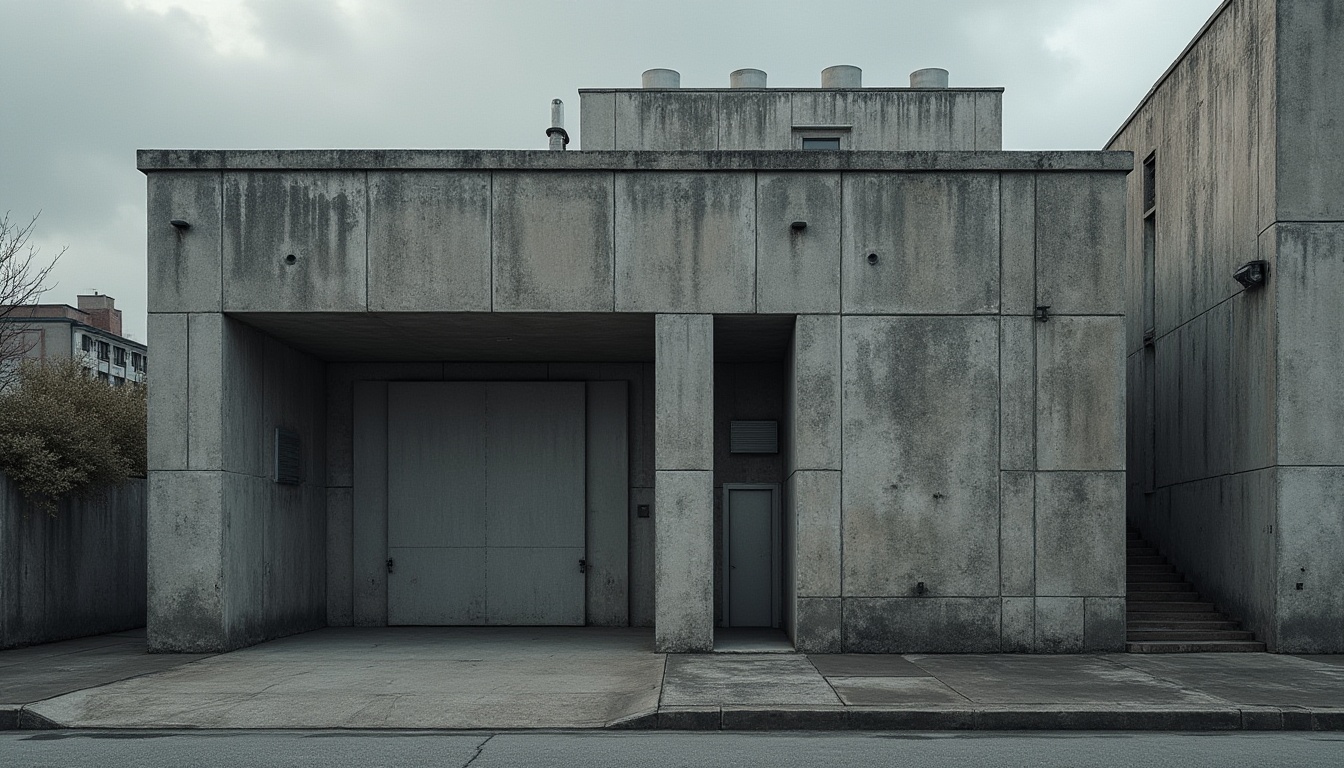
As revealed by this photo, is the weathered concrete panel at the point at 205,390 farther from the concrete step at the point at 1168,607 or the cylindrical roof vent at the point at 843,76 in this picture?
the cylindrical roof vent at the point at 843,76

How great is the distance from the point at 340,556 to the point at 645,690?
338 inches

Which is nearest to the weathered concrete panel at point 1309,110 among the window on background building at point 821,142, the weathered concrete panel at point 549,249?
the weathered concrete panel at point 549,249

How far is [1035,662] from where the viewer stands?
44.2 feet

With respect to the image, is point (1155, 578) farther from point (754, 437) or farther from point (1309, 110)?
point (1309, 110)

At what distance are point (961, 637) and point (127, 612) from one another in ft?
42.1

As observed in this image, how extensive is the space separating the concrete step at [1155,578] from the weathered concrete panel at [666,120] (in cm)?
1206

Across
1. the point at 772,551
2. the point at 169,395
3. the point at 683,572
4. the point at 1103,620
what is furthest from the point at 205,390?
the point at 1103,620

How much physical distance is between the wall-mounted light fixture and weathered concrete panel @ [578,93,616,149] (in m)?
13.2

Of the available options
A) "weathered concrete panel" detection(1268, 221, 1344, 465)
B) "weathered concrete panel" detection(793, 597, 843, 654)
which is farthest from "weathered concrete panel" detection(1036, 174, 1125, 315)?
"weathered concrete panel" detection(793, 597, 843, 654)

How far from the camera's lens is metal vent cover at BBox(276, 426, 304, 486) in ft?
53.5

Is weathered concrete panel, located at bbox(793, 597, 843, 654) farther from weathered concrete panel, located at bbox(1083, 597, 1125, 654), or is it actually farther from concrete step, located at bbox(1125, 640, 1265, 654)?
concrete step, located at bbox(1125, 640, 1265, 654)

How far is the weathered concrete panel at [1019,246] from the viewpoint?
1458 cm

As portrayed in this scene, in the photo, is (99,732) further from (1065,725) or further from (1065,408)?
(1065,408)

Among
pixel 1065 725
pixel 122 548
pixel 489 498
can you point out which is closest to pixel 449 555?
pixel 489 498
